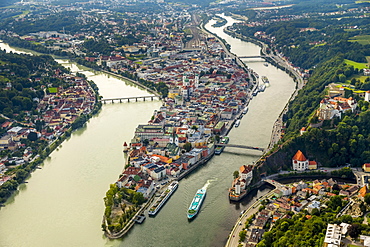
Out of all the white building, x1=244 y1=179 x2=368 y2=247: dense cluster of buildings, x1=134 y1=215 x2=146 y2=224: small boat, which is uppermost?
the white building

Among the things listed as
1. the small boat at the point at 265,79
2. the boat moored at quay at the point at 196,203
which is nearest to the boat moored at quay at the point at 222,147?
the boat moored at quay at the point at 196,203

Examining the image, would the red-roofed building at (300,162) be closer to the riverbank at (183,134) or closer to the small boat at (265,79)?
the riverbank at (183,134)

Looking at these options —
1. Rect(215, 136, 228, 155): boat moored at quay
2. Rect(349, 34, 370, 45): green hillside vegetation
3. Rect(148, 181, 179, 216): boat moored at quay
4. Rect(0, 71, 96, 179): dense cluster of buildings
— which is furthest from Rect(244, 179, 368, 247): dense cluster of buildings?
Rect(349, 34, 370, 45): green hillside vegetation

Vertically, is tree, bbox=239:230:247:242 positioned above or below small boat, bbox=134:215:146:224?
above

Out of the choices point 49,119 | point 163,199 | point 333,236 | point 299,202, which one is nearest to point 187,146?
point 163,199

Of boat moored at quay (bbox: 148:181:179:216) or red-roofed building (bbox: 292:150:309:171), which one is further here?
red-roofed building (bbox: 292:150:309:171)

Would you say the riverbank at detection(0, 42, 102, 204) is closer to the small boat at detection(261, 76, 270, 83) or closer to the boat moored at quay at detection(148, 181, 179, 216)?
the boat moored at quay at detection(148, 181, 179, 216)
